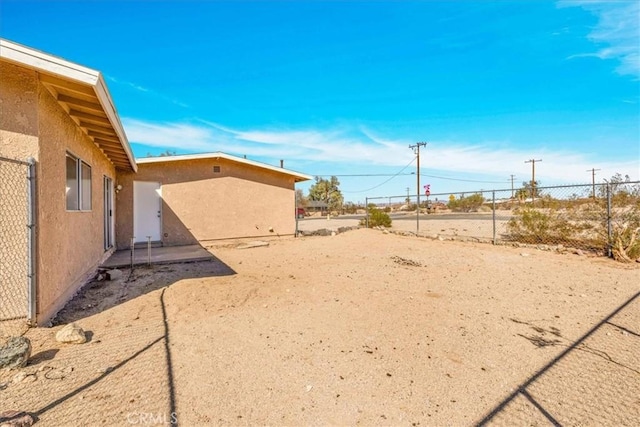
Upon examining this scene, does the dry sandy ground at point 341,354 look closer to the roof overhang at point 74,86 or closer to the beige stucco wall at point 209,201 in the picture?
the roof overhang at point 74,86

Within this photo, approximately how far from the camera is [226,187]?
12.0 metres

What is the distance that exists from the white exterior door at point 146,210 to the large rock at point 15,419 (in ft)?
30.6

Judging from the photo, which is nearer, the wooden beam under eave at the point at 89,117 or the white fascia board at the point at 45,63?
the white fascia board at the point at 45,63

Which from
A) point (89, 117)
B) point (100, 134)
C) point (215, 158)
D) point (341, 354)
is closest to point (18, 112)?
point (89, 117)

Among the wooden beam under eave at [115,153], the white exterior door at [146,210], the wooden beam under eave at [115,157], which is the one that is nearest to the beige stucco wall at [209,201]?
the white exterior door at [146,210]

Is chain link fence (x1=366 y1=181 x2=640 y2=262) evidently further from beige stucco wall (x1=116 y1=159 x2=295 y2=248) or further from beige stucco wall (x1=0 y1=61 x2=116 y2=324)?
beige stucco wall (x1=0 y1=61 x2=116 y2=324)

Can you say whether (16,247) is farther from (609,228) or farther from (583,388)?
(609,228)

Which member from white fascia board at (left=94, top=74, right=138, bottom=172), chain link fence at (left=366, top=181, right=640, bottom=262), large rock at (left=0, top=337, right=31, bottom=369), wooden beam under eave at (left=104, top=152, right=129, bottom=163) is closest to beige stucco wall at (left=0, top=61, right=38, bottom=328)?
white fascia board at (left=94, top=74, right=138, bottom=172)

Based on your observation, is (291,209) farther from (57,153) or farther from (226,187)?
(57,153)

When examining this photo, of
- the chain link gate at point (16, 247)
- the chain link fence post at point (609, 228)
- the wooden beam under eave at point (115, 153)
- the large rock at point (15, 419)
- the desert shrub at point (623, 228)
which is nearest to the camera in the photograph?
the large rock at point (15, 419)

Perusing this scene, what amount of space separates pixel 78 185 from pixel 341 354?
5554 millimetres

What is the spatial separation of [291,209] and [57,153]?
953 cm

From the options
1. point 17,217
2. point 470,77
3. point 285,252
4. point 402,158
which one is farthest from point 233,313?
point 402,158

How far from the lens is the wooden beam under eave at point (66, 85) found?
3.74 meters
